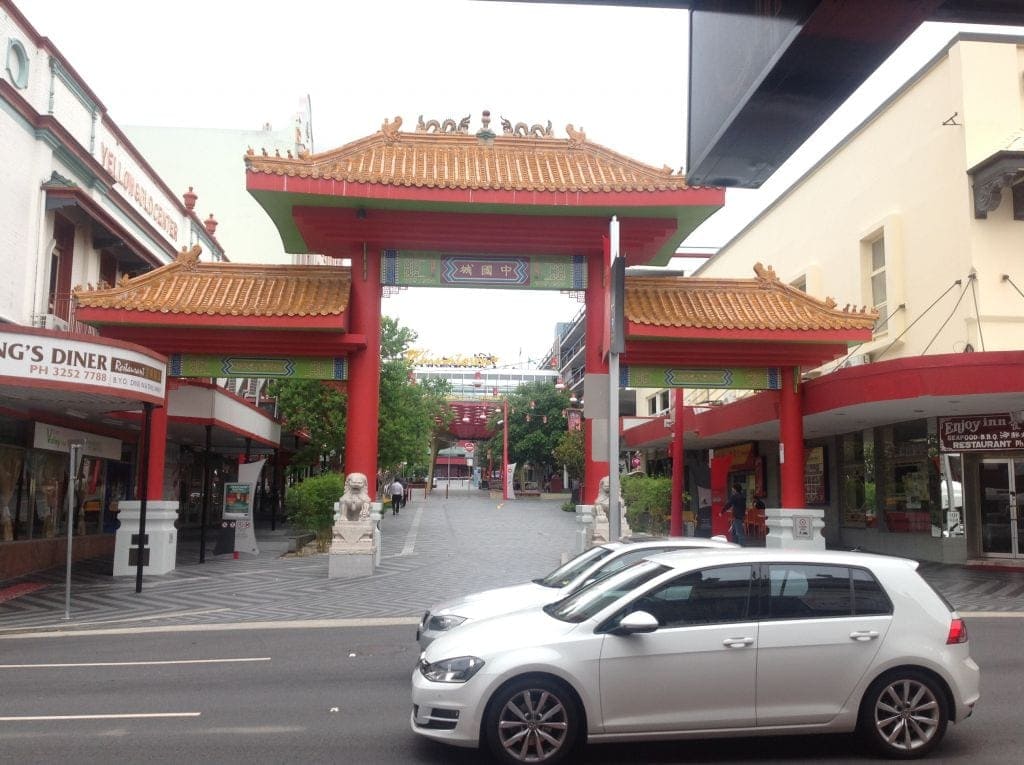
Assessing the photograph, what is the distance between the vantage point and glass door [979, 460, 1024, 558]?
1817cm

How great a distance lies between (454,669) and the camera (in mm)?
5793

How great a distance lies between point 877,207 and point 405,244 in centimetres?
1193

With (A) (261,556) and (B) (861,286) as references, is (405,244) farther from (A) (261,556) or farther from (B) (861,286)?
(B) (861,286)

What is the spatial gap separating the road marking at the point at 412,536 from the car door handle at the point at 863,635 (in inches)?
631

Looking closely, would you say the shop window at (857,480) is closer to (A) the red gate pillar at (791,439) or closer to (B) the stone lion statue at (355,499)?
(A) the red gate pillar at (791,439)

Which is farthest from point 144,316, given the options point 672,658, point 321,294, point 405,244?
point 672,658

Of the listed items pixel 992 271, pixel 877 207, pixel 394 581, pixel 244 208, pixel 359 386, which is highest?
pixel 244 208

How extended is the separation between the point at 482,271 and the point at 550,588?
376 inches

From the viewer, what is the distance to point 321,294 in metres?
17.4

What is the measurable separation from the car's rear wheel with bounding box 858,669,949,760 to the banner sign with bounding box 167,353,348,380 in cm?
1308

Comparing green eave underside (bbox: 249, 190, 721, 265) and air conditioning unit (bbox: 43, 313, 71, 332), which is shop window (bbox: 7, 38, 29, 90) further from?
green eave underside (bbox: 249, 190, 721, 265)

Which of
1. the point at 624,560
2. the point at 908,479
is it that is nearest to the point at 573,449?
the point at 908,479

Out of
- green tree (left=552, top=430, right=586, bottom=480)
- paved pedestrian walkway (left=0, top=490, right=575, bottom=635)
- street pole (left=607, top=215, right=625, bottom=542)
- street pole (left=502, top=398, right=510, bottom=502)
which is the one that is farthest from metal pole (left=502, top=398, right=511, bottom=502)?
street pole (left=607, top=215, right=625, bottom=542)

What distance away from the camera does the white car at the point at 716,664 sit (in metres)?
5.71
